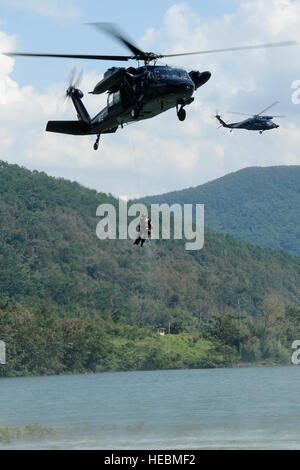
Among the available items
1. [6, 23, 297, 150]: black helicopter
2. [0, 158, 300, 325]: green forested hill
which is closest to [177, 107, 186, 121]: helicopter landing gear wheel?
[6, 23, 297, 150]: black helicopter

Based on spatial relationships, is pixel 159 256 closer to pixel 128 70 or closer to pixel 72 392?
pixel 72 392

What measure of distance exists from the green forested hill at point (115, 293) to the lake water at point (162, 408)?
443 cm

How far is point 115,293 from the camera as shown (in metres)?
143

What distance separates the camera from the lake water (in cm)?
6259

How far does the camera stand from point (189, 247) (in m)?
187

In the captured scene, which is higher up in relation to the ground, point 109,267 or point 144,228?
point 144,228

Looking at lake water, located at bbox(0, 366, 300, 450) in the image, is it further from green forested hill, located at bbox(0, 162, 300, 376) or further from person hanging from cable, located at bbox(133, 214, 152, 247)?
person hanging from cable, located at bbox(133, 214, 152, 247)

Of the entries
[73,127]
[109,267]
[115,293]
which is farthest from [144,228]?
[109,267]

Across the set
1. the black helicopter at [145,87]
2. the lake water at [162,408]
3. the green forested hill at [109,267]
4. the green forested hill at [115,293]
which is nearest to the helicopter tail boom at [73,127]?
the black helicopter at [145,87]

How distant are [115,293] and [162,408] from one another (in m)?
62.3

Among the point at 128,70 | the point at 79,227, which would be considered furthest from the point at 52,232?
the point at 128,70

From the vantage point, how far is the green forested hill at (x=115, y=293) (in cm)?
11126

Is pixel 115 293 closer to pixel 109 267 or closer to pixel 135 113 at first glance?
pixel 109 267

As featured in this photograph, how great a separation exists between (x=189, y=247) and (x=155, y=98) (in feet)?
517
